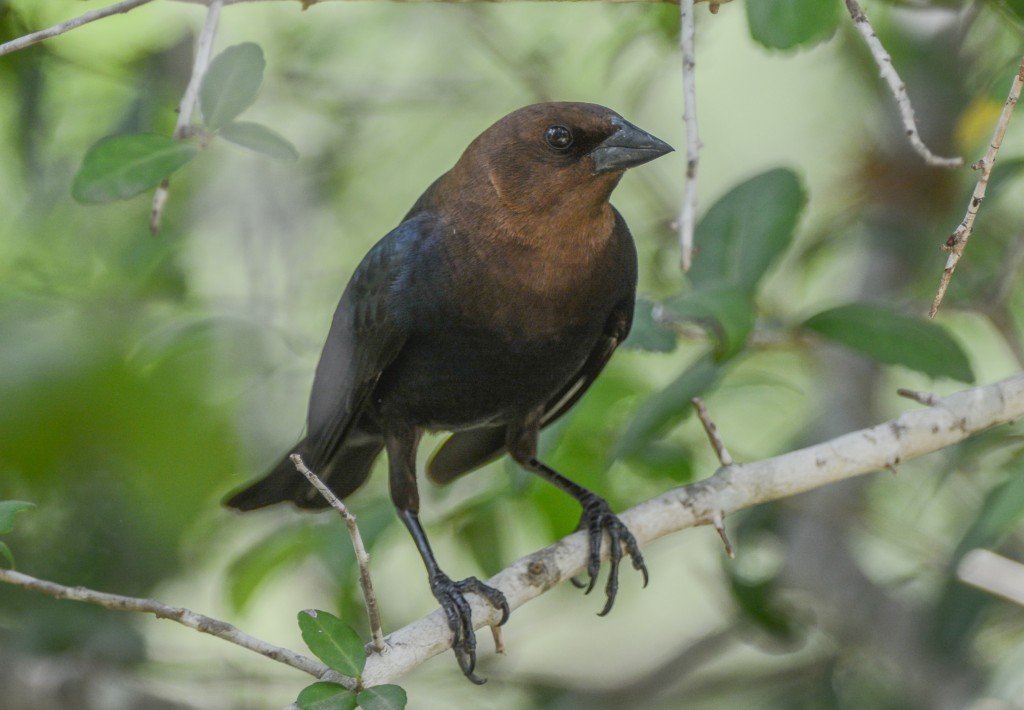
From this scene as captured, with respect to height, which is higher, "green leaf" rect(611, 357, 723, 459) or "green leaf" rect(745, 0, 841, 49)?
"green leaf" rect(745, 0, 841, 49)

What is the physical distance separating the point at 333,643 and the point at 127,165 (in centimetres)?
106

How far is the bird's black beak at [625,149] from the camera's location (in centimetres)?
273

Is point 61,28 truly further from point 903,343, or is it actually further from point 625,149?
point 903,343

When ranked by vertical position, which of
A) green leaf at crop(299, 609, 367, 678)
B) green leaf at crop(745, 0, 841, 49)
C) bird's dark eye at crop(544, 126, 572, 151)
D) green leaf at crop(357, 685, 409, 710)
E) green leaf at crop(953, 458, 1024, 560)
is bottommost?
green leaf at crop(953, 458, 1024, 560)

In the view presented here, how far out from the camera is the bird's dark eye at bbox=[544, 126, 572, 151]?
285cm

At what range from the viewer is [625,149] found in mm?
2768

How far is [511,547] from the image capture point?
3.61 m

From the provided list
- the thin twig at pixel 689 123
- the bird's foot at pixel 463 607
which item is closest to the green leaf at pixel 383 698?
the bird's foot at pixel 463 607

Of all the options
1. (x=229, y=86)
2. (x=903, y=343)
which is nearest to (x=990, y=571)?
(x=903, y=343)

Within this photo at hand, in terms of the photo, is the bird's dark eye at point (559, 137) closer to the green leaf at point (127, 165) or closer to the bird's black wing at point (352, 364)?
the bird's black wing at point (352, 364)

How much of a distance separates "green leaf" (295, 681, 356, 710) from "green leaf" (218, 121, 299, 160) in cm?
100

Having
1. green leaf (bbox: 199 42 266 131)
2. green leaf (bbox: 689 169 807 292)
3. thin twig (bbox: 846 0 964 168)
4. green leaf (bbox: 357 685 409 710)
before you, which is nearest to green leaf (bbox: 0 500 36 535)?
green leaf (bbox: 357 685 409 710)

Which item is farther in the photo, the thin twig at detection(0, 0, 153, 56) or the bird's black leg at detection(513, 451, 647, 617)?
the bird's black leg at detection(513, 451, 647, 617)

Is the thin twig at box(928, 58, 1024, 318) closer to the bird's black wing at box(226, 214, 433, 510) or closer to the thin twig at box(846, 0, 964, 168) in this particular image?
the thin twig at box(846, 0, 964, 168)
